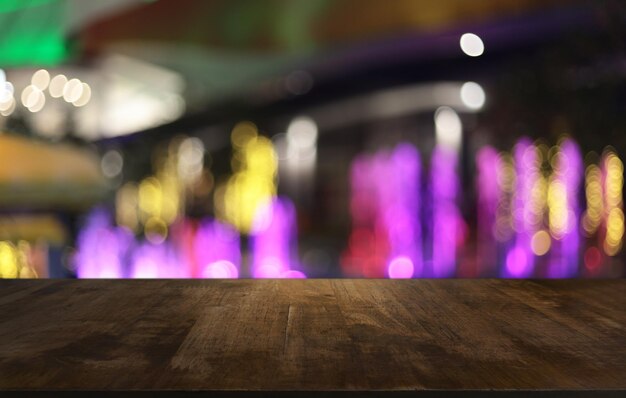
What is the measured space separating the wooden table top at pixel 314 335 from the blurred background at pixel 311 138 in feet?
11.5

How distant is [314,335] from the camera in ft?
4.70

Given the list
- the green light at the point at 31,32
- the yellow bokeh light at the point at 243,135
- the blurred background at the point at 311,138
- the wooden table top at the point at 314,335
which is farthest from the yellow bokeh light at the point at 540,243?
the wooden table top at the point at 314,335

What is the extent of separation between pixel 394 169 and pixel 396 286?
9.01m

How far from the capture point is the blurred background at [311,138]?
586 centimetres

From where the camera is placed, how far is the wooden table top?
1.15 meters

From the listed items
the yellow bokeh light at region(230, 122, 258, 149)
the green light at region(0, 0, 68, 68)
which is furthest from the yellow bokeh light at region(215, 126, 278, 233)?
the green light at region(0, 0, 68, 68)

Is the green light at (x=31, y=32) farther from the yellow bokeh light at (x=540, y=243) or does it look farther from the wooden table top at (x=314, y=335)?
the yellow bokeh light at (x=540, y=243)

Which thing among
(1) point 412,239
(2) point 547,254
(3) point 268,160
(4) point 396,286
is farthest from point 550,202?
(4) point 396,286

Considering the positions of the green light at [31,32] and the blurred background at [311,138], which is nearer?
the green light at [31,32]

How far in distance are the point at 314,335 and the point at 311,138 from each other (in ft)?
33.0

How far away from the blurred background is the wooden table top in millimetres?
3515

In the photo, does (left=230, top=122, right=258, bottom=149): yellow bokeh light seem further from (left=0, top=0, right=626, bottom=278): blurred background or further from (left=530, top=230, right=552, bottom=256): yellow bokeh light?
(left=530, top=230, right=552, bottom=256): yellow bokeh light

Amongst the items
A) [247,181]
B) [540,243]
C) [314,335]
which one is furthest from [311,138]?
[314,335]

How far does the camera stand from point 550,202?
8.67 metres
